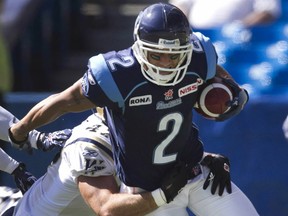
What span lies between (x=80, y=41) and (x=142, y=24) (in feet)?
16.2

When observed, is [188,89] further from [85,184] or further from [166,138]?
[85,184]

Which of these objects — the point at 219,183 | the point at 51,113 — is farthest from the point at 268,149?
the point at 51,113

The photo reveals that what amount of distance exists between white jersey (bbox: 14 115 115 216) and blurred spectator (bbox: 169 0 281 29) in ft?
8.80

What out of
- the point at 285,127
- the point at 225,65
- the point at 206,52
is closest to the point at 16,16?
the point at 225,65

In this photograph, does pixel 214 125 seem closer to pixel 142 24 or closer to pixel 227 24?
pixel 142 24

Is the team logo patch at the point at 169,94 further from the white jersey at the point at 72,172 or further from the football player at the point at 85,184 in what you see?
the white jersey at the point at 72,172

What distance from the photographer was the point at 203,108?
15.2 feet

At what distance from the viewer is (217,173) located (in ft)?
15.3

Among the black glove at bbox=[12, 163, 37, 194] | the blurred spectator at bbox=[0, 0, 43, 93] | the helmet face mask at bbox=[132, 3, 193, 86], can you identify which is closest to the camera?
the helmet face mask at bbox=[132, 3, 193, 86]

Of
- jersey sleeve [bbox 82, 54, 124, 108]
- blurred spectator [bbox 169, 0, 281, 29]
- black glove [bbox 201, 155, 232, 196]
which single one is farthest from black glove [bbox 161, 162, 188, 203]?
blurred spectator [bbox 169, 0, 281, 29]

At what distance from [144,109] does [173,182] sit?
1.13ft

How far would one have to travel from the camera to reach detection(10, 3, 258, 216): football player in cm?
445

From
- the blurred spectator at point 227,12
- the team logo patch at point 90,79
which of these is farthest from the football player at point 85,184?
the blurred spectator at point 227,12

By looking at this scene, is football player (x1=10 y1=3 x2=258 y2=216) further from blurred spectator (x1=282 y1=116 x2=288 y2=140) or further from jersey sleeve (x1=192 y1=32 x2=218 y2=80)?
blurred spectator (x1=282 y1=116 x2=288 y2=140)
